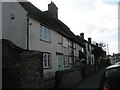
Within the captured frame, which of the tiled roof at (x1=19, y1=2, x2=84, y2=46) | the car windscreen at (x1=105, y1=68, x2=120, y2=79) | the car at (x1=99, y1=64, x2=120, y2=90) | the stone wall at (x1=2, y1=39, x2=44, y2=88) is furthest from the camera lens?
the tiled roof at (x1=19, y1=2, x2=84, y2=46)

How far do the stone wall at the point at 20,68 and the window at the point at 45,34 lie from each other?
7.13 m

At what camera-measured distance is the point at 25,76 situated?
8.07m

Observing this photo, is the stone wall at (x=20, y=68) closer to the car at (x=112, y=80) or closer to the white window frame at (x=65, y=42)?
the car at (x=112, y=80)

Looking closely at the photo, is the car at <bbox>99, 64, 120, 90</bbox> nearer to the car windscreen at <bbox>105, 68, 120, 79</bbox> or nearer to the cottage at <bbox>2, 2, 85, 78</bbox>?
the car windscreen at <bbox>105, 68, 120, 79</bbox>

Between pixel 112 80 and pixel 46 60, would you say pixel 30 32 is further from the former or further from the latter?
pixel 112 80

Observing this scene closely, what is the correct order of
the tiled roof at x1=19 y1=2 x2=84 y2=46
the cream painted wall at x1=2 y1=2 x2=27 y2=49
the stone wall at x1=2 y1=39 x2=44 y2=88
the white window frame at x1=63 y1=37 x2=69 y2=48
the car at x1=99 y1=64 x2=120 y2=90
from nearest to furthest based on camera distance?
1. the car at x1=99 y1=64 x2=120 y2=90
2. the stone wall at x1=2 y1=39 x2=44 y2=88
3. the cream painted wall at x1=2 y1=2 x2=27 y2=49
4. the tiled roof at x1=19 y1=2 x2=84 y2=46
5. the white window frame at x1=63 y1=37 x2=69 y2=48

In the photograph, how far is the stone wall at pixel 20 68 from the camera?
311 inches

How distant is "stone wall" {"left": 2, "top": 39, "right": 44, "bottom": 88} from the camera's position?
790 cm

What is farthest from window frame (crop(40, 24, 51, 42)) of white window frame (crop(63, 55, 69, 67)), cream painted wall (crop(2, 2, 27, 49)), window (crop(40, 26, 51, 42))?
white window frame (crop(63, 55, 69, 67))

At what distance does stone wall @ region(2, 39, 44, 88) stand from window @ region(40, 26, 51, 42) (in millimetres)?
7126

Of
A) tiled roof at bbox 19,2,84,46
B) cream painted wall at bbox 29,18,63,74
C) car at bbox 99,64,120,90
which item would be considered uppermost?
tiled roof at bbox 19,2,84,46

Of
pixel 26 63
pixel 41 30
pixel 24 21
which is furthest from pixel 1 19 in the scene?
pixel 26 63

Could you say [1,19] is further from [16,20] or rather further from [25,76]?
[25,76]

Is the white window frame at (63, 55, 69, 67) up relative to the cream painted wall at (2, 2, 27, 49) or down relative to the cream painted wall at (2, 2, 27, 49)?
down
